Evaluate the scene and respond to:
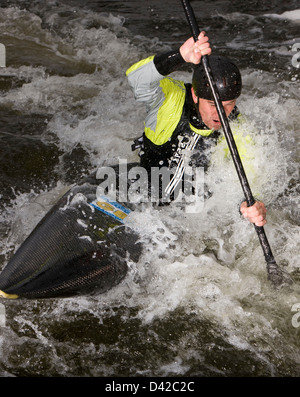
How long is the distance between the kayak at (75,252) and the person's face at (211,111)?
0.87m

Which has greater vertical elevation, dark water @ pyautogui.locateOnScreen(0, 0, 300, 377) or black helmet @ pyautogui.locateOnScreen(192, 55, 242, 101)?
black helmet @ pyautogui.locateOnScreen(192, 55, 242, 101)

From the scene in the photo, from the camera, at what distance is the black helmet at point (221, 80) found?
9.84ft

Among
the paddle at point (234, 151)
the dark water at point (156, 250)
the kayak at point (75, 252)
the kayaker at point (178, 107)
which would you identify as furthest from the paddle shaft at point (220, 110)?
the kayak at point (75, 252)

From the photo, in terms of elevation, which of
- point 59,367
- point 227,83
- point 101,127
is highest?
point 227,83

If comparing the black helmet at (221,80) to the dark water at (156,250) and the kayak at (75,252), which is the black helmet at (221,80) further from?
the kayak at (75,252)

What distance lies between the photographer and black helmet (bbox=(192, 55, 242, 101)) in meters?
3.00

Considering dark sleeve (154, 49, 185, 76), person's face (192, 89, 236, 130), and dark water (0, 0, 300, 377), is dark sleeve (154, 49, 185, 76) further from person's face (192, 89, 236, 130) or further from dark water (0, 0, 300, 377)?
dark water (0, 0, 300, 377)

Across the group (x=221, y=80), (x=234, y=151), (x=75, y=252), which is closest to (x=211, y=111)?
(x=221, y=80)

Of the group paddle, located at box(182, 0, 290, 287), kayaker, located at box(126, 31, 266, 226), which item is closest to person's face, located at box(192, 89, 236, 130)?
kayaker, located at box(126, 31, 266, 226)

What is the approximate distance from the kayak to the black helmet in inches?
40.5

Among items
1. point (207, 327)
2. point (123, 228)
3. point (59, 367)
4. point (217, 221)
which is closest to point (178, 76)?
point (217, 221)
